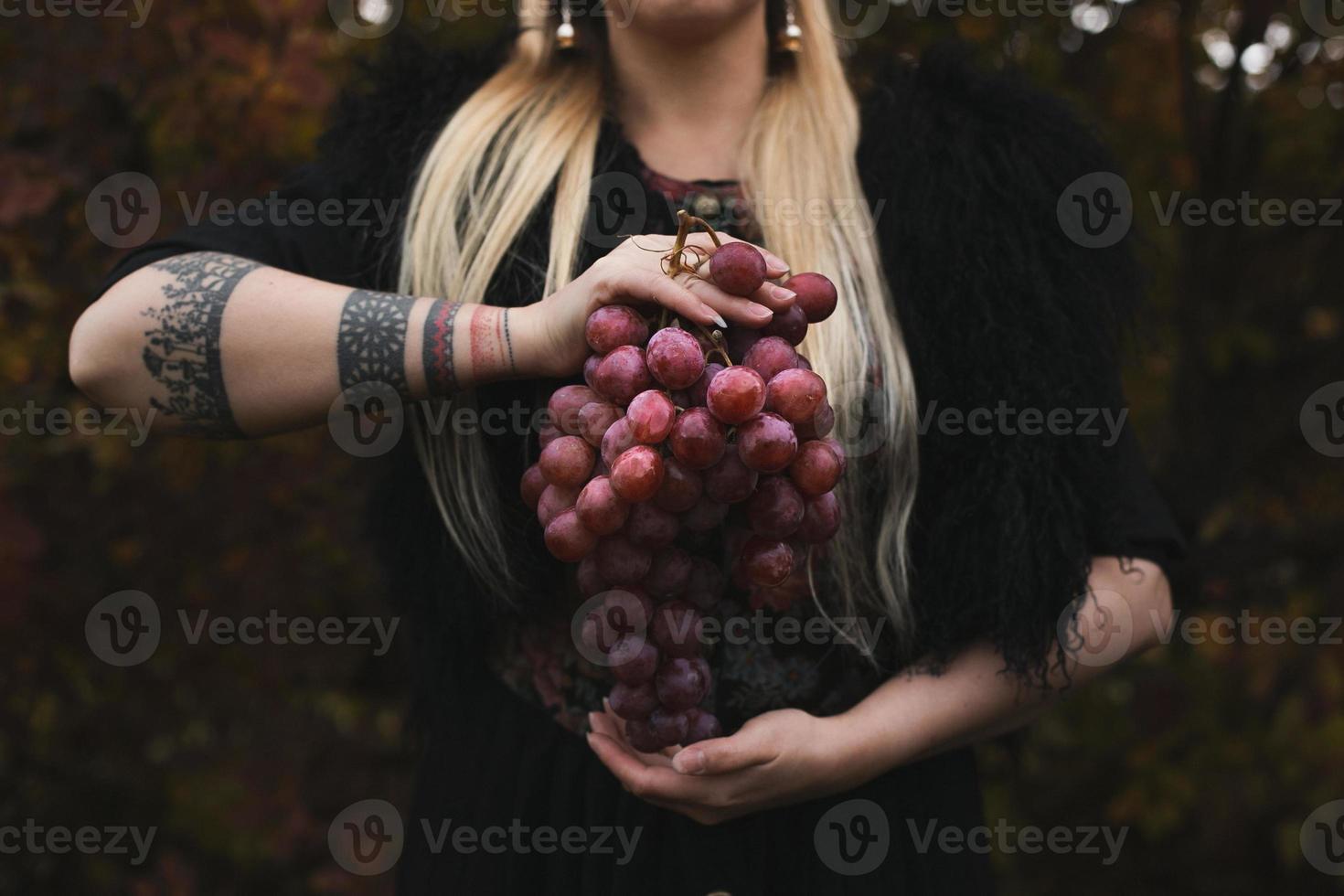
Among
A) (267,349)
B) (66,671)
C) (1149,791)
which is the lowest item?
(1149,791)

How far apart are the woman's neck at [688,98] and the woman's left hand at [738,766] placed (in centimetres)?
68

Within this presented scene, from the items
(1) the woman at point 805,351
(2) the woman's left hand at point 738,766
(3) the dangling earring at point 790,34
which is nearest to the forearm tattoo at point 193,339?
(1) the woman at point 805,351

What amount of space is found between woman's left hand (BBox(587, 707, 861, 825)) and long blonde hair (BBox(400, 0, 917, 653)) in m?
0.16

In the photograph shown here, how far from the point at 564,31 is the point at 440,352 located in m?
0.54

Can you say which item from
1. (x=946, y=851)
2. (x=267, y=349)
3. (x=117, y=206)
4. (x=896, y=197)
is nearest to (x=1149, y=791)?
(x=946, y=851)

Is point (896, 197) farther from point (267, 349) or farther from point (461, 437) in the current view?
point (267, 349)

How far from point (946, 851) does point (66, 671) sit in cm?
187

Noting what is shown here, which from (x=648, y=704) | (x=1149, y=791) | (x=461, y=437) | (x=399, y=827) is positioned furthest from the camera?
(x=1149, y=791)

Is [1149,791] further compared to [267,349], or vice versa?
[1149,791]

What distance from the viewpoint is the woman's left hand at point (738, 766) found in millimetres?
1149

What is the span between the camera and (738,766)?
115cm

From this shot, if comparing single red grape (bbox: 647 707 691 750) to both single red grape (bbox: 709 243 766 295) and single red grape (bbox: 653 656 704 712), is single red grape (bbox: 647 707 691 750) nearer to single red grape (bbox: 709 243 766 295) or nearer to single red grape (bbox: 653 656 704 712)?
single red grape (bbox: 653 656 704 712)

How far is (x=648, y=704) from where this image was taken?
3.62ft

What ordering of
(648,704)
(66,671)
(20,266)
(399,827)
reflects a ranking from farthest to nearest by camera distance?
(399,827) → (66,671) → (20,266) → (648,704)
